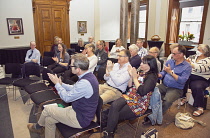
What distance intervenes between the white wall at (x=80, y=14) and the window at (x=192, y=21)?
4287mm

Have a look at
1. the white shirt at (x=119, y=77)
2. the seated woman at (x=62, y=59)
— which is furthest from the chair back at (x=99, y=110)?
the seated woman at (x=62, y=59)

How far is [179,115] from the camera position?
127 inches

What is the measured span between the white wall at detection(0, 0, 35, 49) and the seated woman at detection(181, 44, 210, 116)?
19.9 ft

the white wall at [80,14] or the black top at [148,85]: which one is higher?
the white wall at [80,14]

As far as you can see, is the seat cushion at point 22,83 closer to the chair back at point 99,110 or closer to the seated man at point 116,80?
the seated man at point 116,80

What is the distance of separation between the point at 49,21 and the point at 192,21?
6221 mm

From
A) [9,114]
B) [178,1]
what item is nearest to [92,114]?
[9,114]

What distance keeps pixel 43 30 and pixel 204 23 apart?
6.50m

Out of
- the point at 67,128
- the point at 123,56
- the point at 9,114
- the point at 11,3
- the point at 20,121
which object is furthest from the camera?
the point at 11,3

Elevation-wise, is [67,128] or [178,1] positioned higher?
[178,1]

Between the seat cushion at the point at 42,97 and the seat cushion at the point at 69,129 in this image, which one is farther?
the seat cushion at the point at 42,97

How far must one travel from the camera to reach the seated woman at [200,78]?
3471 mm

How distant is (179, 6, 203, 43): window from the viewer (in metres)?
7.66

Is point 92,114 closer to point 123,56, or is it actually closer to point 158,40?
point 123,56
